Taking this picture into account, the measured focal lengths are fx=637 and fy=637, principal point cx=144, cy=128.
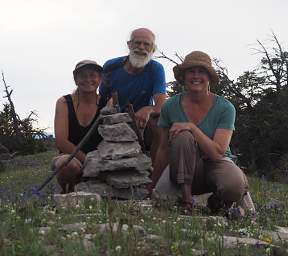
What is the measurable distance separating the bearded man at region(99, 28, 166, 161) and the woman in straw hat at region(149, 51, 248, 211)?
77 cm

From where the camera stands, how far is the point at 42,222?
5.07 m

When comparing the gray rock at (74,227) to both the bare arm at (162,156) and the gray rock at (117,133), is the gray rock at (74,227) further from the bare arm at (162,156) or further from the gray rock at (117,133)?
the gray rock at (117,133)

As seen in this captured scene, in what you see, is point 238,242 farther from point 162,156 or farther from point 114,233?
point 162,156

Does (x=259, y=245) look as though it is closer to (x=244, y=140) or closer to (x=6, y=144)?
(x=244, y=140)

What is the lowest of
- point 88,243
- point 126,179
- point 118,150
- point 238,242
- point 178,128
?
point 238,242

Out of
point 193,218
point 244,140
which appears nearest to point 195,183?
point 193,218

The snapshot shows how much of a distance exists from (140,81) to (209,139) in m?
1.81

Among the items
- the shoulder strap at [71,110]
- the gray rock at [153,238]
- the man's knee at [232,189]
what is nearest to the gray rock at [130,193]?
the shoulder strap at [71,110]

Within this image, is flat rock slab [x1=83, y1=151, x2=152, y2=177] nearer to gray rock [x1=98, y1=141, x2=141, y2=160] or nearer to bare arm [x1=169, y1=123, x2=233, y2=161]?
gray rock [x1=98, y1=141, x2=141, y2=160]

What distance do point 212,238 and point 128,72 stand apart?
3.82 m

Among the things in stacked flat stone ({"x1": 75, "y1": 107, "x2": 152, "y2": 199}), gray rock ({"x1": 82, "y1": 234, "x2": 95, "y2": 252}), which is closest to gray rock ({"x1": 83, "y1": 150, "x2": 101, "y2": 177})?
stacked flat stone ({"x1": 75, "y1": 107, "x2": 152, "y2": 199})

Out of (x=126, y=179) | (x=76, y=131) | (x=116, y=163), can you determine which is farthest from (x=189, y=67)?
(x=76, y=131)

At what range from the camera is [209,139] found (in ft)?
21.7

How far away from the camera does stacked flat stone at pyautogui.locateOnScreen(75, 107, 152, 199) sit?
757cm
